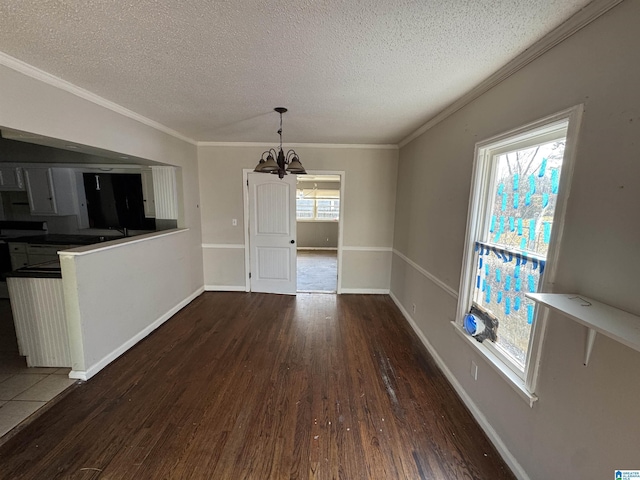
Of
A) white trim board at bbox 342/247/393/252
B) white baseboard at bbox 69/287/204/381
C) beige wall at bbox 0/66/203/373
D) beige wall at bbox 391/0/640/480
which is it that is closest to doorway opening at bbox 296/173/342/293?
white trim board at bbox 342/247/393/252

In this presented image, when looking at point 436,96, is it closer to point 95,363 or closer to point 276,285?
point 276,285

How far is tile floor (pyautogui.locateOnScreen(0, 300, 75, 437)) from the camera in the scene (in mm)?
1821

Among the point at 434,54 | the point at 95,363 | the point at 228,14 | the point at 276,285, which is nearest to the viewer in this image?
the point at 228,14

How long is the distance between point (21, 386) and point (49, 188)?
117 inches

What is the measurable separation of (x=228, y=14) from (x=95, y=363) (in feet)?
9.54

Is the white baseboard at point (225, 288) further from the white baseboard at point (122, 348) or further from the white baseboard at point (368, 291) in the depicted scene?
the white baseboard at point (368, 291)

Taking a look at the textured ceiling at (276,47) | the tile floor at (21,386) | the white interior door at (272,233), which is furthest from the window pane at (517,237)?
the tile floor at (21,386)

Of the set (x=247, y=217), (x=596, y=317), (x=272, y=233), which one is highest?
(x=247, y=217)

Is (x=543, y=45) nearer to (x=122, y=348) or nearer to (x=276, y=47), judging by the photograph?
(x=276, y=47)

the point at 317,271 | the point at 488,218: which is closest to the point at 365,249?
the point at 317,271

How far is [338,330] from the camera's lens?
10.5ft

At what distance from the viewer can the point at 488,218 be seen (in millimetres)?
1927

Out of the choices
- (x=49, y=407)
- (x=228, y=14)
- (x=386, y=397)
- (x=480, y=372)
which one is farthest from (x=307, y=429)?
(x=228, y=14)

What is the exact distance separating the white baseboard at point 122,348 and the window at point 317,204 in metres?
4.94
